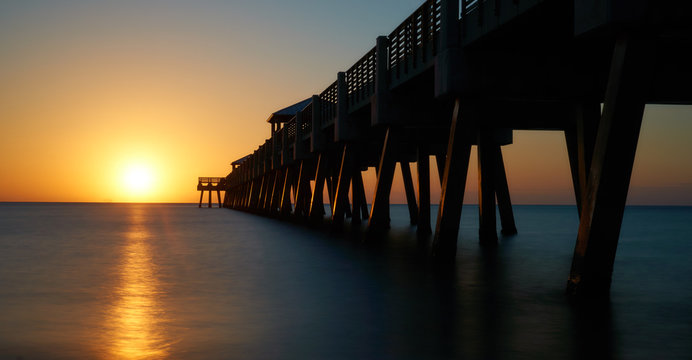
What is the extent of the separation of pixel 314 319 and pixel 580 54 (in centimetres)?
1044

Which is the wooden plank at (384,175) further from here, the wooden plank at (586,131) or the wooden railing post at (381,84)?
the wooden plank at (586,131)

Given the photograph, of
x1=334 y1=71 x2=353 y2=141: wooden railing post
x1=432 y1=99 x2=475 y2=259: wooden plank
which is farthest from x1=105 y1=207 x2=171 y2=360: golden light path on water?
x1=334 y1=71 x2=353 y2=141: wooden railing post

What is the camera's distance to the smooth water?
6934mm

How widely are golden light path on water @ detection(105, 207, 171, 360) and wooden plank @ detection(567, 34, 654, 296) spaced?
6.36 m

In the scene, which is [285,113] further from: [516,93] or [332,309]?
[332,309]

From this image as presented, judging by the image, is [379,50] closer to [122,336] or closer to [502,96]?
[502,96]

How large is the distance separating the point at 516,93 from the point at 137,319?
10.3m

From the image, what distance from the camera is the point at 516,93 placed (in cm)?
1555

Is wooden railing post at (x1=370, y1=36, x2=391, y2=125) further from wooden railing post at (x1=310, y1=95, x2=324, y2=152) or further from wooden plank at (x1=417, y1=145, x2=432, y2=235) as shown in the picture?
wooden railing post at (x1=310, y1=95, x2=324, y2=152)

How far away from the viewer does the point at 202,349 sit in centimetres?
680

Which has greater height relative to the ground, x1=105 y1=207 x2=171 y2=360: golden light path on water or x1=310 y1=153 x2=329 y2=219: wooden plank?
x1=310 y1=153 x2=329 y2=219: wooden plank

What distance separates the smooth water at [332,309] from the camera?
22.7 feet

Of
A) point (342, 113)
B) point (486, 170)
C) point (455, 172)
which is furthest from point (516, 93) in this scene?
point (342, 113)

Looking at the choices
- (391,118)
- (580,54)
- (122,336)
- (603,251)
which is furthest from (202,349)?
(391,118)
